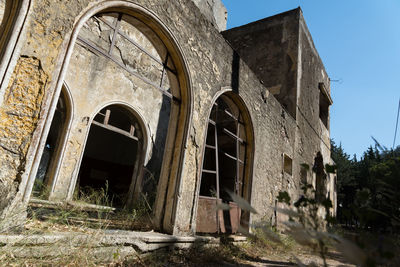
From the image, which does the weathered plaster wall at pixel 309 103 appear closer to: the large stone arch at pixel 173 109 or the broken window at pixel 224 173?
the broken window at pixel 224 173

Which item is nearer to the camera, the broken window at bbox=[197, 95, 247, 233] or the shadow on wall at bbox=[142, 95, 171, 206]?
the broken window at bbox=[197, 95, 247, 233]

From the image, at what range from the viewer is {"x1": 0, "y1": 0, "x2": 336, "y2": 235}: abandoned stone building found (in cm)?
214

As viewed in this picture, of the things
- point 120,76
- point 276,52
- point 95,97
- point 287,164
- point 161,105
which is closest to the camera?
point 95,97

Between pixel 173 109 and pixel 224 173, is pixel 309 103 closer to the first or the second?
pixel 224 173

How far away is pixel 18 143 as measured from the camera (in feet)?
6.82

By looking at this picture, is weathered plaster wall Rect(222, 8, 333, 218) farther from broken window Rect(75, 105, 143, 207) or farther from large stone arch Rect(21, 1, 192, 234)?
broken window Rect(75, 105, 143, 207)

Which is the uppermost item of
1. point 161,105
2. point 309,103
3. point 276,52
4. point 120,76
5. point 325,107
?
point 276,52

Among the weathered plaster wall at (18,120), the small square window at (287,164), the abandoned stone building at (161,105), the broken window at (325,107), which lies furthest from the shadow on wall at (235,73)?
the broken window at (325,107)

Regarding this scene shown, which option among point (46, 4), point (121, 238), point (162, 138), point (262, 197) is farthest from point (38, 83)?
point (162, 138)

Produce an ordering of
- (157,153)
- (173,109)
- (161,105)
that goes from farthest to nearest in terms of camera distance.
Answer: (161,105) → (157,153) → (173,109)

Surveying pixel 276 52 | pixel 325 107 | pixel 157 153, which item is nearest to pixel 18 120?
pixel 157 153

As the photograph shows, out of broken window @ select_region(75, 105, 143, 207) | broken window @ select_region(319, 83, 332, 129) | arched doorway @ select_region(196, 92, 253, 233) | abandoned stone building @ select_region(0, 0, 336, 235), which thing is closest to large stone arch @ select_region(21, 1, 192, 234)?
abandoned stone building @ select_region(0, 0, 336, 235)

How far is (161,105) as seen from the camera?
333 inches

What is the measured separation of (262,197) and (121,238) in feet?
11.9
